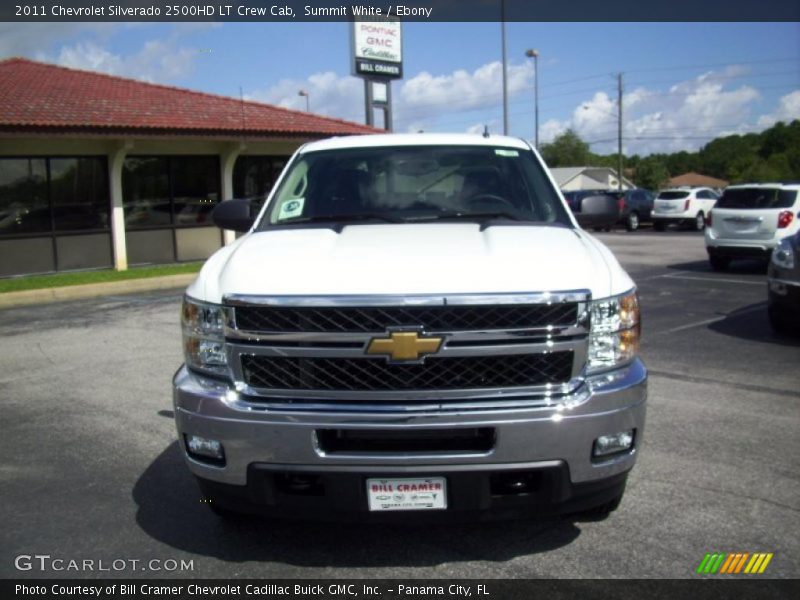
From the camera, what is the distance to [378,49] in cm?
2467

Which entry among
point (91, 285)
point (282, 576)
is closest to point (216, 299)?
point (282, 576)

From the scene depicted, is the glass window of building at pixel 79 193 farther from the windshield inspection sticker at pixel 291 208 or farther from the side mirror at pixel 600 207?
the side mirror at pixel 600 207

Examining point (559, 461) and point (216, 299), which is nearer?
point (559, 461)

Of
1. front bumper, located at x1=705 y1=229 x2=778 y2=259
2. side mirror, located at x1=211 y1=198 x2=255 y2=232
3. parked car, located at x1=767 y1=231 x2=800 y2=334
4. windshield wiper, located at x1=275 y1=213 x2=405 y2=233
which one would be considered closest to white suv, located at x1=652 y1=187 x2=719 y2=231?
front bumper, located at x1=705 y1=229 x2=778 y2=259

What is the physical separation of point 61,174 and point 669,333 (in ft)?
42.5

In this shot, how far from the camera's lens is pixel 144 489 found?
4312mm

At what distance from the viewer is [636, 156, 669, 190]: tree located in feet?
313

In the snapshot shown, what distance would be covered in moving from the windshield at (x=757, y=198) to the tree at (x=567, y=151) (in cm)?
9430

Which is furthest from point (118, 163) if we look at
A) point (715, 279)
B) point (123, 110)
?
point (715, 279)

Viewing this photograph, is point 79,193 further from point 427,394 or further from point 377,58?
point 427,394

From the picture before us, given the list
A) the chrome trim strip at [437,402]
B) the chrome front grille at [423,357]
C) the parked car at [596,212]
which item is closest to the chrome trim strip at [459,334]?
the chrome front grille at [423,357]

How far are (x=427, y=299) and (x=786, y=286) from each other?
6.41 metres

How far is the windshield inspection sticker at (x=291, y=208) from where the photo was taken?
4.50 meters

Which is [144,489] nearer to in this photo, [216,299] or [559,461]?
[216,299]
